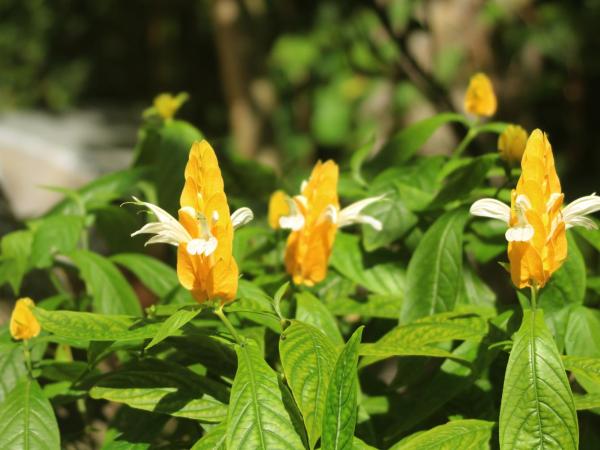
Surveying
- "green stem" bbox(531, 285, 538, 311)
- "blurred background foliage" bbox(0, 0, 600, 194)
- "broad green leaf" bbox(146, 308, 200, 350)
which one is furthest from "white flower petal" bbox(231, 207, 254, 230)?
"blurred background foliage" bbox(0, 0, 600, 194)

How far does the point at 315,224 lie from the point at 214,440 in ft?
1.12

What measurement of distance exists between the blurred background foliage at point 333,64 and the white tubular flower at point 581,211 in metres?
1.99

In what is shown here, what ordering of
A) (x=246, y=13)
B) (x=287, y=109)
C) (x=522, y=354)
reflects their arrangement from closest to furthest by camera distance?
(x=522, y=354) < (x=246, y=13) < (x=287, y=109)

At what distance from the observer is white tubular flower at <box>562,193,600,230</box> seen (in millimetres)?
998

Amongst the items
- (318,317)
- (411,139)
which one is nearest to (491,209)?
(318,317)

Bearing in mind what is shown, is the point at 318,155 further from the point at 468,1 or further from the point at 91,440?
the point at 91,440

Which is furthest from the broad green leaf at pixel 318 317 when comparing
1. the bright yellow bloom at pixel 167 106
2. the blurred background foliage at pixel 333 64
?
the blurred background foliage at pixel 333 64

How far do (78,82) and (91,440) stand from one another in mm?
5655

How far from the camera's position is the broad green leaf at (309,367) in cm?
89

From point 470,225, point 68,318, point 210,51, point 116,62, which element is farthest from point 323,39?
point 68,318

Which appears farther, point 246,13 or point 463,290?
point 246,13

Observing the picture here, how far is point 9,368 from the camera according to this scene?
3.87ft

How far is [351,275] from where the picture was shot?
1.26 meters

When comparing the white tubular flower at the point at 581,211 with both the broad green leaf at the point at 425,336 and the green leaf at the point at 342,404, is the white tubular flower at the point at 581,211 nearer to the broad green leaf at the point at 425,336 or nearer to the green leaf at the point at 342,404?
the broad green leaf at the point at 425,336
